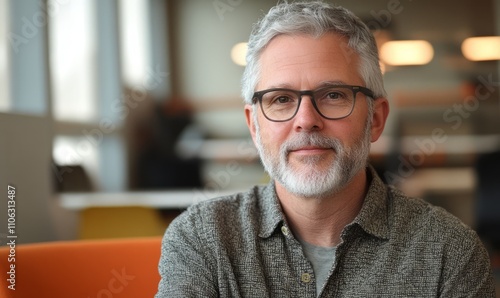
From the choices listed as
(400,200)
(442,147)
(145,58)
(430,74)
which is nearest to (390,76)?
(430,74)

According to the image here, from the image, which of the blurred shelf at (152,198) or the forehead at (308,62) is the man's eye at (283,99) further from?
the blurred shelf at (152,198)

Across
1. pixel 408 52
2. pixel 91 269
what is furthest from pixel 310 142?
pixel 408 52

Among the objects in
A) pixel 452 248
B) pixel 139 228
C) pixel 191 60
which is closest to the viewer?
pixel 452 248

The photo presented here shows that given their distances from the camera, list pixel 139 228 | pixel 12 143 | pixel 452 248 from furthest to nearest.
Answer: pixel 139 228 → pixel 12 143 → pixel 452 248

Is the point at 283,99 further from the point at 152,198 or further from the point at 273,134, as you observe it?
the point at 152,198

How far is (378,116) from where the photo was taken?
174 cm

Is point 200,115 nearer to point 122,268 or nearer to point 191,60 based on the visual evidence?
point 191,60

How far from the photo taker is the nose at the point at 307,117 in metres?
1.54

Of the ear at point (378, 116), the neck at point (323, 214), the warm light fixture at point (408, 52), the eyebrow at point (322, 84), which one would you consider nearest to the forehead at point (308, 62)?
the eyebrow at point (322, 84)

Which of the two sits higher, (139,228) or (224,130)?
(224,130)

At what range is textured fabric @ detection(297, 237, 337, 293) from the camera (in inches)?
60.8

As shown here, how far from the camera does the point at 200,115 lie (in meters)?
3.74

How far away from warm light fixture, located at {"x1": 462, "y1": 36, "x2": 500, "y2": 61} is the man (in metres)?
2.06

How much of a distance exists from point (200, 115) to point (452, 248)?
2.35 meters
